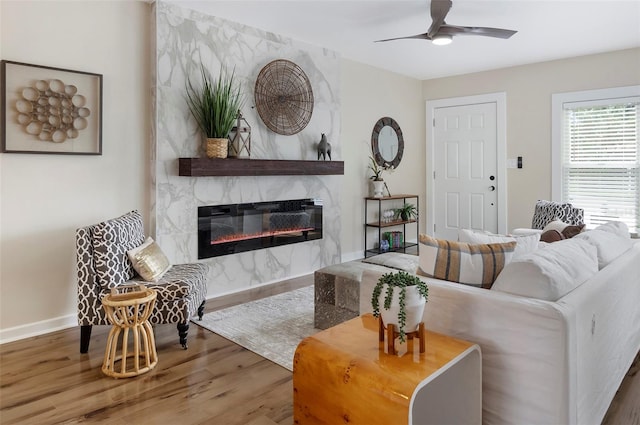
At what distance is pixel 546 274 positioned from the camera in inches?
70.5

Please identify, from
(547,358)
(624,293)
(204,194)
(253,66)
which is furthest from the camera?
(253,66)

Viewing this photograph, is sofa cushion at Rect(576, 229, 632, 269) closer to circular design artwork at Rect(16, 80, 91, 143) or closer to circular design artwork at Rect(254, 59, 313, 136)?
circular design artwork at Rect(254, 59, 313, 136)

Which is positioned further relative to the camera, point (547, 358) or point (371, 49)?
point (371, 49)

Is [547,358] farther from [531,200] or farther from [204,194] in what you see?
[531,200]

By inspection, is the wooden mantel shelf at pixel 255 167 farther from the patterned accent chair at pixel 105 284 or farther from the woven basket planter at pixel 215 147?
the patterned accent chair at pixel 105 284

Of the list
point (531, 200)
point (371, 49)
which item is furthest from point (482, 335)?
point (531, 200)

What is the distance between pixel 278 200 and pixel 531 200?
348 centimetres

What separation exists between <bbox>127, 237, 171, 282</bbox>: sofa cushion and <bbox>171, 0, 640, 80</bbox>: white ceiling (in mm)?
2125

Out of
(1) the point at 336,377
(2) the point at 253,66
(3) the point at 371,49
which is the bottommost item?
(1) the point at 336,377

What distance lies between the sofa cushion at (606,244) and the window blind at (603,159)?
296 cm

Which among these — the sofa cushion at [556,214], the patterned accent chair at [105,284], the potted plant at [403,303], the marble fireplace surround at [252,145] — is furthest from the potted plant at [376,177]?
the potted plant at [403,303]

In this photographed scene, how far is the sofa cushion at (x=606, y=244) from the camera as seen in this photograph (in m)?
2.37

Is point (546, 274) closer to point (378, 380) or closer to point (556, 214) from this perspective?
point (378, 380)

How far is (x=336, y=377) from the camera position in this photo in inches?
65.7
